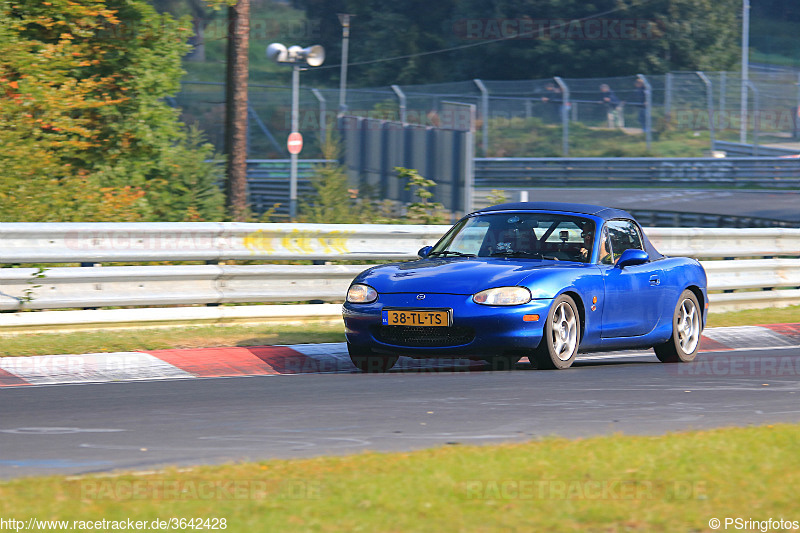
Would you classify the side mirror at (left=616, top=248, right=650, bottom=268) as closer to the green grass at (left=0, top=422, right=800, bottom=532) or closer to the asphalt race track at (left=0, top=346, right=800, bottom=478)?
the asphalt race track at (left=0, top=346, right=800, bottom=478)

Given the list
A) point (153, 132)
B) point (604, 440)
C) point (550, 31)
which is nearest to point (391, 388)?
point (604, 440)

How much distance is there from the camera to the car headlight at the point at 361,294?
9219mm

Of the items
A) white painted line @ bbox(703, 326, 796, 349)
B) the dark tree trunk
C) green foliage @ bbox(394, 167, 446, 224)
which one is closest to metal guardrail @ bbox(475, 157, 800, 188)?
green foliage @ bbox(394, 167, 446, 224)

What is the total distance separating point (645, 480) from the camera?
4.98 metres

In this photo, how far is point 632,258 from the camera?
9945 mm

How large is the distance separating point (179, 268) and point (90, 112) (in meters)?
6.50

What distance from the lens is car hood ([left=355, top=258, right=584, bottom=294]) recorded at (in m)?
8.96

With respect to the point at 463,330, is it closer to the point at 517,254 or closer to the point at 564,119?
the point at 517,254

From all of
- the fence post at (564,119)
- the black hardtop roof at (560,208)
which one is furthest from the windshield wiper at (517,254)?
the fence post at (564,119)

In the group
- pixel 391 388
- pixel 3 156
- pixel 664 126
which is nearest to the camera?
pixel 391 388

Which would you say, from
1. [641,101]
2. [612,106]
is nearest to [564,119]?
[612,106]

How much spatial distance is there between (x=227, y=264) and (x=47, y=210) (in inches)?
108

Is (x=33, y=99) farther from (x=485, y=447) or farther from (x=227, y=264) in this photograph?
(x=485, y=447)

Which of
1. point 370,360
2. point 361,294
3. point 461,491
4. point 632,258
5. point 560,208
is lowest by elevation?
point 370,360
